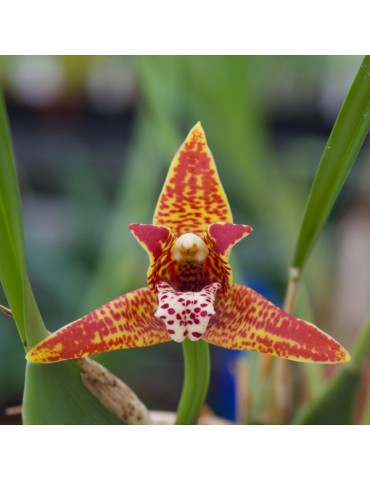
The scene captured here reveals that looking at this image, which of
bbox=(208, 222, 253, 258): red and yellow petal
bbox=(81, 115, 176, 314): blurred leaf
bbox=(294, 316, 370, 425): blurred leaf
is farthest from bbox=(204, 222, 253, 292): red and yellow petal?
bbox=(81, 115, 176, 314): blurred leaf

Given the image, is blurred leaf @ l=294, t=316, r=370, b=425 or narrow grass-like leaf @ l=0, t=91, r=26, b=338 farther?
blurred leaf @ l=294, t=316, r=370, b=425

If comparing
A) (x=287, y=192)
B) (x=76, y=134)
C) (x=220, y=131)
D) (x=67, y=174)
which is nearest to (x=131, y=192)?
(x=220, y=131)

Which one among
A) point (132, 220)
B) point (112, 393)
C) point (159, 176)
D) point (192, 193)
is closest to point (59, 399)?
point (112, 393)

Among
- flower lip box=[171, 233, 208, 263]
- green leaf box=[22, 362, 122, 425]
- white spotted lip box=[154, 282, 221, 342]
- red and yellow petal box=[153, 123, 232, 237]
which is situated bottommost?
green leaf box=[22, 362, 122, 425]

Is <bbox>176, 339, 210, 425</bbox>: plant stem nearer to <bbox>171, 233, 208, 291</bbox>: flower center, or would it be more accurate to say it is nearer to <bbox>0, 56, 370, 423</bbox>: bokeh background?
<bbox>171, 233, 208, 291</bbox>: flower center

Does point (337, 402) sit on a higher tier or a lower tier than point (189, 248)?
lower

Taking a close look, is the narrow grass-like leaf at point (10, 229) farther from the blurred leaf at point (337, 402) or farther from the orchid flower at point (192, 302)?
the blurred leaf at point (337, 402)

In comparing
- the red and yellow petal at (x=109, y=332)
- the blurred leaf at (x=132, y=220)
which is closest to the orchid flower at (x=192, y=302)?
the red and yellow petal at (x=109, y=332)

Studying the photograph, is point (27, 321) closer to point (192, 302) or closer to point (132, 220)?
point (192, 302)
